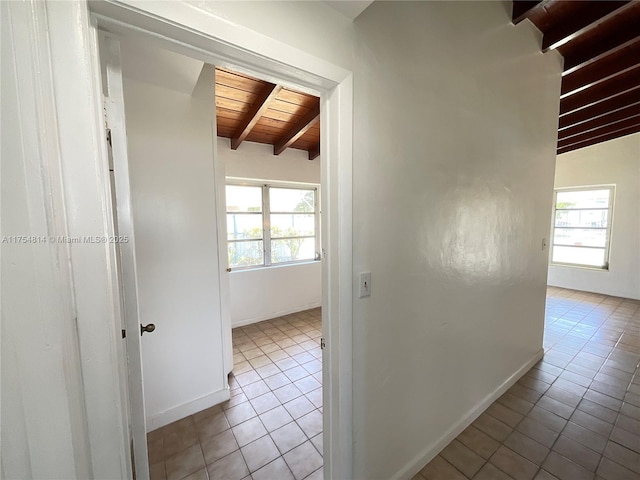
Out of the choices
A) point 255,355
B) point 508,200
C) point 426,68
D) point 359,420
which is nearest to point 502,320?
point 508,200

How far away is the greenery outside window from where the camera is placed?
3.59 metres

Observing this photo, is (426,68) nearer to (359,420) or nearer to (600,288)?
(359,420)

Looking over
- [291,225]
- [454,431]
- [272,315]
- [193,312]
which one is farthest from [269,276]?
[454,431]

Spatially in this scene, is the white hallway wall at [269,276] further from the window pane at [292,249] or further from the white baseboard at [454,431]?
the white baseboard at [454,431]

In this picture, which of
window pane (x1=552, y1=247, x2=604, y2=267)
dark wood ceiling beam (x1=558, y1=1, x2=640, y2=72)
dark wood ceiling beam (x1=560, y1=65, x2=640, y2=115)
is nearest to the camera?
dark wood ceiling beam (x1=558, y1=1, x2=640, y2=72)

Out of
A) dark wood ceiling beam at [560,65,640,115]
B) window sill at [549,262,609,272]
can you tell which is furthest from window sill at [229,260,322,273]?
window sill at [549,262,609,272]

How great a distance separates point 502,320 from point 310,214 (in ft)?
9.66

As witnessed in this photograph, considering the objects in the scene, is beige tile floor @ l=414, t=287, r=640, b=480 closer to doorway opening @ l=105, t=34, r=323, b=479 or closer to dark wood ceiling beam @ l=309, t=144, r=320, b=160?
doorway opening @ l=105, t=34, r=323, b=479

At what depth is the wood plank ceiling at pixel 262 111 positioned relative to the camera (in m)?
2.27

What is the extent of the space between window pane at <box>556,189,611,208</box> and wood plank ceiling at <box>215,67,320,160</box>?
5.14 metres

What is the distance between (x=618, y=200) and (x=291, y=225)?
558 centimetres

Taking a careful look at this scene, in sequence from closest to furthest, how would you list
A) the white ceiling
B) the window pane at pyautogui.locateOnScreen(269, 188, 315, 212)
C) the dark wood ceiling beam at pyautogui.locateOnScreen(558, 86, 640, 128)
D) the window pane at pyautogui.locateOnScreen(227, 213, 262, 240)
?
the white ceiling → the dark wood ceiling beam at pyautogui.locateOnScreen(558, 86, 640, 128) → the window pane at pyautogui.locateOnScreen(227, 213, 262, 240) → the window pane at pyautogui.locateOnScreen(269, 188, 315, 212)

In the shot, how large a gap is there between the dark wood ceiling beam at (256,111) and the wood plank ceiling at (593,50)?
1892 mm

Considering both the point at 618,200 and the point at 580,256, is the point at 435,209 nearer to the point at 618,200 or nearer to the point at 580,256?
the point at 618,200
